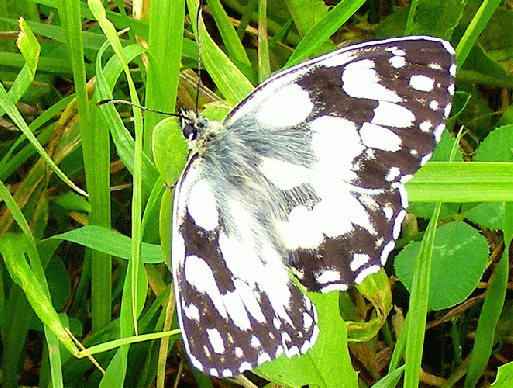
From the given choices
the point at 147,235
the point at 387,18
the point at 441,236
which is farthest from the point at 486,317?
the point at 387,18

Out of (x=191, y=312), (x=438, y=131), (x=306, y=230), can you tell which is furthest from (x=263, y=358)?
(x=438, y=131)

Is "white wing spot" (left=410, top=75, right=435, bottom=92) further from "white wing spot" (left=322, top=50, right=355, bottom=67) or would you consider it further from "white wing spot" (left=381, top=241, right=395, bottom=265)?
"white wing spot" (left=381, top=241, right=395, bottom=265)

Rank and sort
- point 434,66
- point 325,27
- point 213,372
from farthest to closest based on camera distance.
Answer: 1. point 325,27
2. point 434,66
3. point 213,372

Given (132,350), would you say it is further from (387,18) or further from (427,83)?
(387,18)

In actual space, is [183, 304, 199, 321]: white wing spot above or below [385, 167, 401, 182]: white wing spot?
below

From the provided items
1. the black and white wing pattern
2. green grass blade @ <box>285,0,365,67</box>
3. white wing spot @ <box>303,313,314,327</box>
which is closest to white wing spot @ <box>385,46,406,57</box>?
the black and white wing pattern

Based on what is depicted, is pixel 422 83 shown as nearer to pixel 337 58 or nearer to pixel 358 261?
pixel 337 58

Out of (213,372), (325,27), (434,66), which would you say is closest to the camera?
(213,372)
